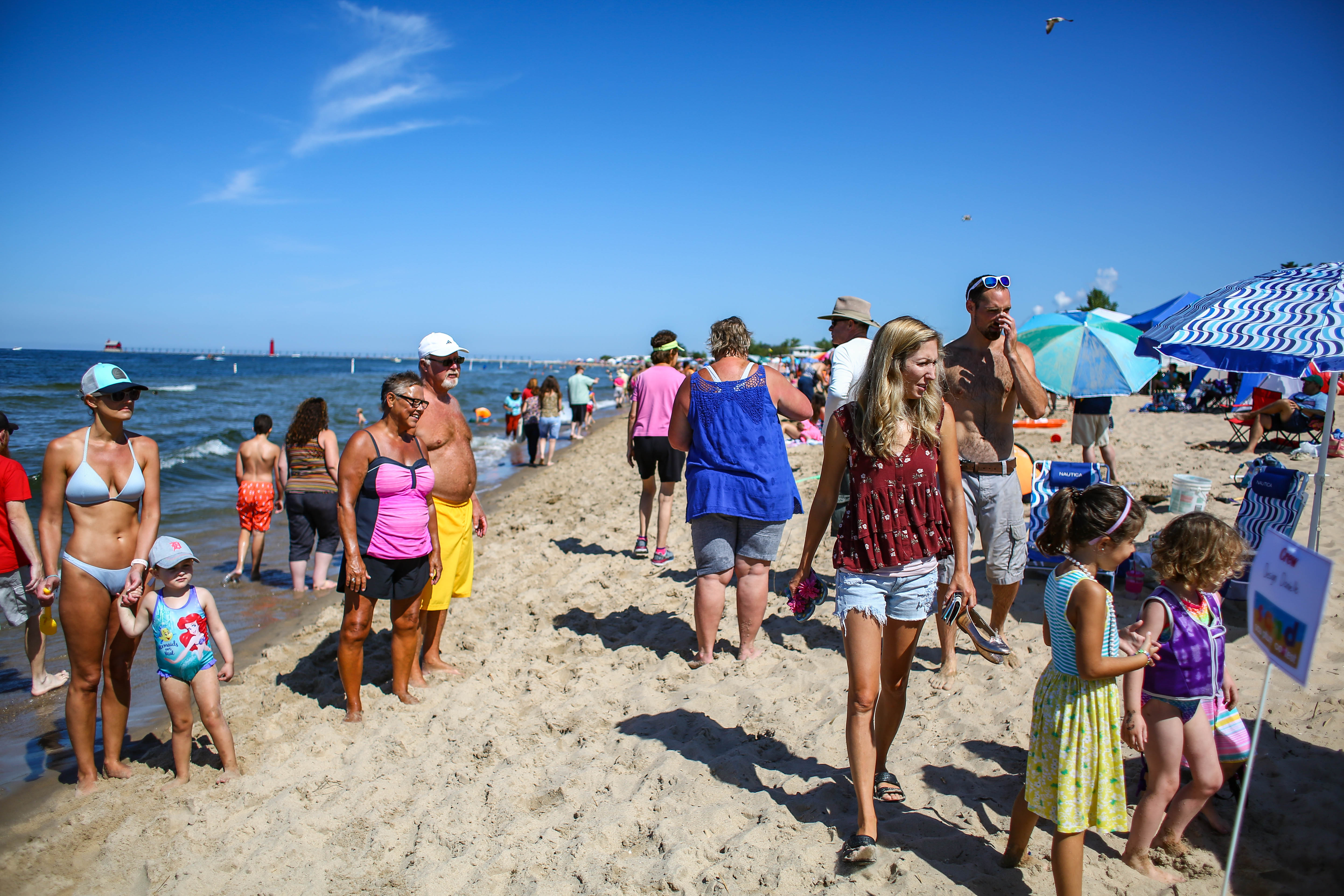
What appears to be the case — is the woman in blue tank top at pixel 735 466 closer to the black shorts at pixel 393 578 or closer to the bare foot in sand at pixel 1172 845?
the black shorts at pixel 393 578

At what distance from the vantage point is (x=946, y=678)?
3768 millimetres

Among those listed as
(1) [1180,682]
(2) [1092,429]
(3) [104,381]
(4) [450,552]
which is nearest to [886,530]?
(1) [1180,682]

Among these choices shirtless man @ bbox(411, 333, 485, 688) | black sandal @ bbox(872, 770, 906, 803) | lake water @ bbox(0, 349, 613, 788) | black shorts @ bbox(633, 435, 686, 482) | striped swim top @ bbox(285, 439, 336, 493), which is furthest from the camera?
striped swim top @ bbox(285, 439, 336, 493)

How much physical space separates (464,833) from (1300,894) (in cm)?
276

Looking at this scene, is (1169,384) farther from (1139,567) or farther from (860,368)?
(860,368)

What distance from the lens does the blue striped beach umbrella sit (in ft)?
9.53

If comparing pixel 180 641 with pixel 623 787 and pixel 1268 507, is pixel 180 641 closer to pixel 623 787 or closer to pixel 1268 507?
pixel 623 787

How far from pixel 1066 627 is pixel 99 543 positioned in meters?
3.83

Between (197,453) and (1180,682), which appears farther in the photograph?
(197,453)

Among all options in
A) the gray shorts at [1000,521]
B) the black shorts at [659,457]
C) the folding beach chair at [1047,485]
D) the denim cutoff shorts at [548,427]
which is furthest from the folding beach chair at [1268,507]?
the denim cutoff shorts at [548,427]

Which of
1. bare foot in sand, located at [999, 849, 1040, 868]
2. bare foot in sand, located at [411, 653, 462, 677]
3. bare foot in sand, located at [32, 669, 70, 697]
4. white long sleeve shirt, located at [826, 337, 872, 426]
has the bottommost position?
bare foot in sand, located at [32, 669, 70, 697]

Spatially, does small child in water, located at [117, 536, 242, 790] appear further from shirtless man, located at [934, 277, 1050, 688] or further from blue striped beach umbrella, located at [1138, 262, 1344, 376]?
Answer: blue striped beach umbrella, located at [1138, 262, 1344, 376]

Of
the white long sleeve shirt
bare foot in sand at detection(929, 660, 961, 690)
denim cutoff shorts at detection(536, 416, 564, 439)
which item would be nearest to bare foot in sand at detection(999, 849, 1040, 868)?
bare foot in sand at detection(929, 660, 961, 690)

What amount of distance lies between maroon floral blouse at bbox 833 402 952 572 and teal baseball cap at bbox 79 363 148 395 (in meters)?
2.93
